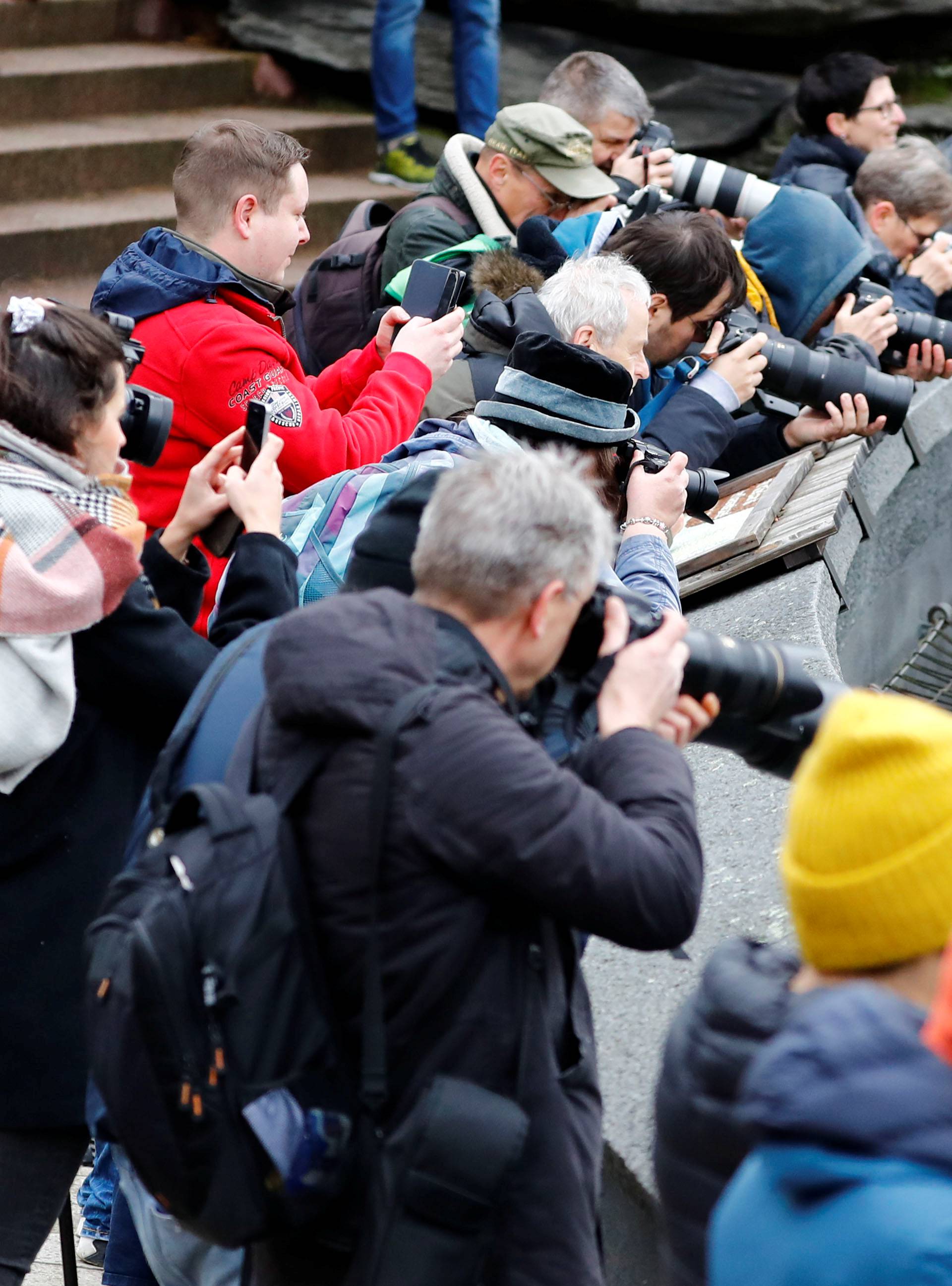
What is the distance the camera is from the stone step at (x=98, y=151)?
618 cm

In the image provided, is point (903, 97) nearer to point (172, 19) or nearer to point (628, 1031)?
point (172, 19)

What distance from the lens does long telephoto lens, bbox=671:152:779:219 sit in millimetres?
4684

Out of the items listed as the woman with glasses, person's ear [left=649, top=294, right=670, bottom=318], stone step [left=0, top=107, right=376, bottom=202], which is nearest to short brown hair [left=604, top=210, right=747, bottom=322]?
person's ear [left=649, top=294, right=670, bottom=318]

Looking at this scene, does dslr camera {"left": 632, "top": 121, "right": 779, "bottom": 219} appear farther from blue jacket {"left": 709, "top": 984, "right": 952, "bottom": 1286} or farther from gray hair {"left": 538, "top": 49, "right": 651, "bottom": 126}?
blue jacket {"left": 709, "top": 984, "right": 952, "bottom": 1286}

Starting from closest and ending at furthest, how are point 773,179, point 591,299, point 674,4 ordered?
point 591,299
point 773,179
point 674,4

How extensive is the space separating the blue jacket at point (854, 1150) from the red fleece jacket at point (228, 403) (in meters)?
1.89

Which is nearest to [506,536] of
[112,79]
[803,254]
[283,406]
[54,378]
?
[54,378]

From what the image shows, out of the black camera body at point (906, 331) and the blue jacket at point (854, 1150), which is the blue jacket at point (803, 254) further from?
the blue jacket at point (854, 1150)

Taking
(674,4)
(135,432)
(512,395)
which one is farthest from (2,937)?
(674,4)

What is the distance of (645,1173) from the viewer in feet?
7.14

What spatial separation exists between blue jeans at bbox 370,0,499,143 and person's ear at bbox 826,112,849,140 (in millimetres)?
1567

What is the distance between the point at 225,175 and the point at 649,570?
119cm

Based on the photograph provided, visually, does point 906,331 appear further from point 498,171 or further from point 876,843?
point 876,843

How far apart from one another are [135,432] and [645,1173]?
4.37 feet
